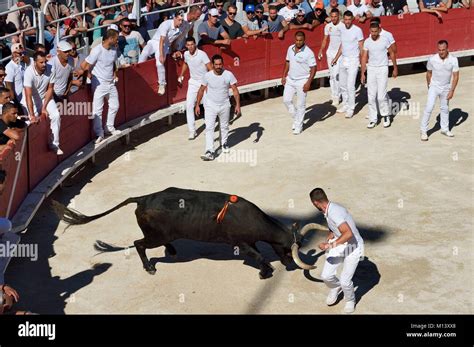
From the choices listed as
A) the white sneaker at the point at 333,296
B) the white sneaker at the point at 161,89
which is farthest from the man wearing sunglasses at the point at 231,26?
the white sneaker at the point at 333,296

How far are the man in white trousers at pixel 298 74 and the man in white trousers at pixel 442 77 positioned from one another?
193 cm

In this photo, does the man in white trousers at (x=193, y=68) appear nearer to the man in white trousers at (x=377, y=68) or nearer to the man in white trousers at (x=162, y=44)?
the man in white trousers at (x=162, y=44)

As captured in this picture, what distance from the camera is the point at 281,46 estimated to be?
20141 mm

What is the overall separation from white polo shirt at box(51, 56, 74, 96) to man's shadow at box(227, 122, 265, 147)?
3177 mm

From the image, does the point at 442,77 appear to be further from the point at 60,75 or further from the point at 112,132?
the point at 60,75

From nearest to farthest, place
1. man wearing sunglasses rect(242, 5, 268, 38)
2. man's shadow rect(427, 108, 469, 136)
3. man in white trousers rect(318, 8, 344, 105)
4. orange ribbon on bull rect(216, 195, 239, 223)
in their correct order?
1. orange ribbon on bull rect(216, 195, 239, 223)
2. man's shadow rect(427, 108, 469, 136)
3. man in white trousers rect(318, 8, 344, 105)
4. man wearing sunglasses rect(242, 5, 268, 38)

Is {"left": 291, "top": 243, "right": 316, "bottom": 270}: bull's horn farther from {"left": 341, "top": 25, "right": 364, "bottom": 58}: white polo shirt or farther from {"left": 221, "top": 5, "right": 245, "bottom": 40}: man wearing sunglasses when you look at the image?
{"left": 221, "top": 5, "right": 245, "bottom": 40}: man wearing sunglasses

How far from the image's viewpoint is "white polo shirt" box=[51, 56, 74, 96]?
47.2 feet

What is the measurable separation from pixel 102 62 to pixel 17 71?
166 cm

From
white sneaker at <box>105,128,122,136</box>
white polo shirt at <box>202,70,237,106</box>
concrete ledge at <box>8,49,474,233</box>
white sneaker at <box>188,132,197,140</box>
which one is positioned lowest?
white sneaker at <box>188,132,197,140</box>

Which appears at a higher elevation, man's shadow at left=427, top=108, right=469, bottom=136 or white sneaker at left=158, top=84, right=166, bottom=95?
white sneaker at left=158, top=84, right=166, bottom=95

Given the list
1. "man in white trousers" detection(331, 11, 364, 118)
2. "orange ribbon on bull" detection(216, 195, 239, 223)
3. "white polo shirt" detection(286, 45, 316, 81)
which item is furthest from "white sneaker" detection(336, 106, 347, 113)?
"orange ribbon on bull" detection(216, 195, 239, 223)

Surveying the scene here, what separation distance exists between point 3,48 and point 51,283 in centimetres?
593

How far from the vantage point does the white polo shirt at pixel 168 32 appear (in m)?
17.5
